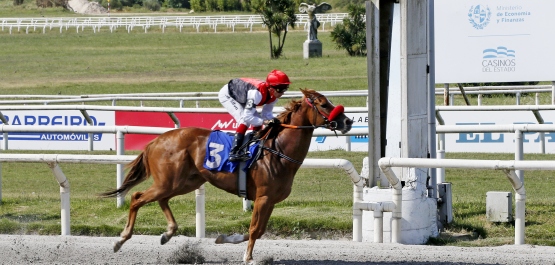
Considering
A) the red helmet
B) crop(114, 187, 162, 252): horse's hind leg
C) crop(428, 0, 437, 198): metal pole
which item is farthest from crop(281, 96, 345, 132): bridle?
crop(428, 0, 437, 198): metal pole

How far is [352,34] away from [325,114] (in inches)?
1108

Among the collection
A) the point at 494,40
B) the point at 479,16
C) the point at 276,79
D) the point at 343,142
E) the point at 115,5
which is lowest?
the point at 343,142

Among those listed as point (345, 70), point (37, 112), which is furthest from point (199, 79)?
point (37, 112)

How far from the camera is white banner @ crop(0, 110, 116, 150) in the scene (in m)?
14.0

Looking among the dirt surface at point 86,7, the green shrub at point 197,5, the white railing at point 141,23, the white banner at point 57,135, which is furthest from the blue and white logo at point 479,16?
the green shrub at point 197,5

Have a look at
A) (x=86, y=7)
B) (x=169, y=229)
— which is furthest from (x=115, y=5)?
(x=169, y=229)

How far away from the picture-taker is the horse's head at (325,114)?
6.64m

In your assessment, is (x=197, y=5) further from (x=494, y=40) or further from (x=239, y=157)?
(x=239, y=157)

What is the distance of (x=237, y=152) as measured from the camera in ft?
22.7

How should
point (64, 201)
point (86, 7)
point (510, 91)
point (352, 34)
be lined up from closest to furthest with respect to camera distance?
point (64, 201) < point (510, 91) < point (352, 34) < point (86, 7)

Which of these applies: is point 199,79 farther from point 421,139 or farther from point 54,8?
point 54,8

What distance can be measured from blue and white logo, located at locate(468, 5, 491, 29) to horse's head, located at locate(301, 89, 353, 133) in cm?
769

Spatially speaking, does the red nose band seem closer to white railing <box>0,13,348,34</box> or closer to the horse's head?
the horse's head

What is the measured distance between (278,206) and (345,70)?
20.7m
